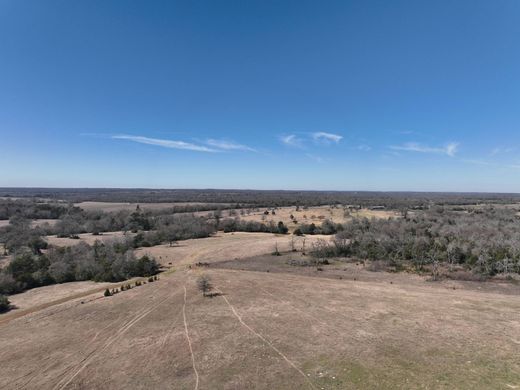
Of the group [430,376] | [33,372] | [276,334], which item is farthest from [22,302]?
[430,376]

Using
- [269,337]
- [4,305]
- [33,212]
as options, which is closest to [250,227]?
[4,305]

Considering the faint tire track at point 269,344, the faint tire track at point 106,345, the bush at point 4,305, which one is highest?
the faint tire track at point 269,344

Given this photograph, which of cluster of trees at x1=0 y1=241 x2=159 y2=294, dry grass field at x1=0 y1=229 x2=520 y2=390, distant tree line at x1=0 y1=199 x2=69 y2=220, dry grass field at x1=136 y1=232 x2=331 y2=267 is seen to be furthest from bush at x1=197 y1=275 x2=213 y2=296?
distant tree line at x1=0 y1=199 x2=69 y2=220

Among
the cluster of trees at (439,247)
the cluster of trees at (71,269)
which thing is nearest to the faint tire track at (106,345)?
the cluster of trees at (71,269)

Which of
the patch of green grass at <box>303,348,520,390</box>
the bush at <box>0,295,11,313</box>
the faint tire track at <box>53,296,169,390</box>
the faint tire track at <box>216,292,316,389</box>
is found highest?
the patch of green grass at <box>303,348,520,390</box>

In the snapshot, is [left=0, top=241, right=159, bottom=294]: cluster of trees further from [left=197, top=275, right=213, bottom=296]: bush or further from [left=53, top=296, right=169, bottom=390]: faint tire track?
[left=53, top=296, right=169, bottom=390]: faint tire track

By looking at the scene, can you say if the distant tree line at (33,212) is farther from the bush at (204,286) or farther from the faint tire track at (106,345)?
the faint tire track at (106,345)
